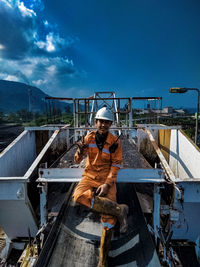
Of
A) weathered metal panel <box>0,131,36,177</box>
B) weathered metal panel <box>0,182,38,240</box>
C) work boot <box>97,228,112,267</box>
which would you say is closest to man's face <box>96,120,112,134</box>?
work boot <box>97,228,112,267</box>

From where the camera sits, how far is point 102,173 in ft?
7.57

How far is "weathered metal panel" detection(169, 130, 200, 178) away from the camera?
132 inches

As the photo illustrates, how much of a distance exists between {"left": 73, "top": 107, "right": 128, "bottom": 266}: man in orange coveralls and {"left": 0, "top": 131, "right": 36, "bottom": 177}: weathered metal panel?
1.88 meters

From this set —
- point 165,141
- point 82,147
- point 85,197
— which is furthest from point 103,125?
point 165,141

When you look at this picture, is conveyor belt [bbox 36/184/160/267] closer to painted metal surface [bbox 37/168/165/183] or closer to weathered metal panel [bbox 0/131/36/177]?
painted metal surface [bbox 37/168/165/183]

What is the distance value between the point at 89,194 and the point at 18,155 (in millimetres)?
2715

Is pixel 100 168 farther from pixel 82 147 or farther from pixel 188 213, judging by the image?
pixel 188 213

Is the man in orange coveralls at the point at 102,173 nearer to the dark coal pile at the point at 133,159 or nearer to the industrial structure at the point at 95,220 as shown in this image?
the industrial structure at the point at 95,220

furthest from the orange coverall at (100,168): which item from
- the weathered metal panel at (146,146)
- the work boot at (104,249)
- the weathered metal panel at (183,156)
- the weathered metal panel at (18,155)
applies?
the weathered metal panel at (146,146)

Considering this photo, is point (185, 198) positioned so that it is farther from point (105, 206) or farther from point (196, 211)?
point (105, 206)

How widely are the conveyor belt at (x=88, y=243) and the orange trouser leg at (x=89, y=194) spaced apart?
1.50 feet

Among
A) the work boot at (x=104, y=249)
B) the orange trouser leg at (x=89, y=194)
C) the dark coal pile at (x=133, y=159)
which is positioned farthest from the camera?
the dark coal pile at (x=133, y=159)

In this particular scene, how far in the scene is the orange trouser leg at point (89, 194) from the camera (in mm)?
1958

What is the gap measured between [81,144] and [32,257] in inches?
61.1
